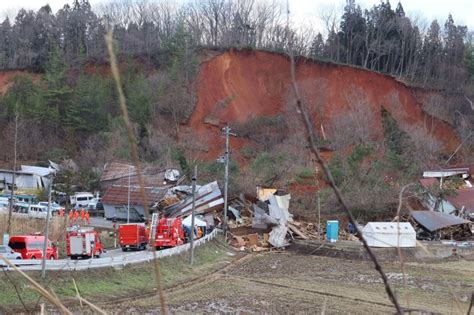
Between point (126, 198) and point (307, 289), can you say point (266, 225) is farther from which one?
point (307, 289)

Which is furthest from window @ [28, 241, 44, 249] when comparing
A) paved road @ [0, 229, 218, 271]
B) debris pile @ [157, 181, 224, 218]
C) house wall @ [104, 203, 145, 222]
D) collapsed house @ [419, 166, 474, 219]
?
collapsed house @ [419, 166, 474, 219]

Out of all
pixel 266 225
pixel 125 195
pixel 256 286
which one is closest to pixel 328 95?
pixel 266 225

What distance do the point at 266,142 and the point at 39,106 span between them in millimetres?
19373

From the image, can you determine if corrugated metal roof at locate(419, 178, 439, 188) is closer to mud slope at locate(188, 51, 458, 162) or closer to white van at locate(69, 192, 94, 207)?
mud slope at locate(188, 51, 458, 162)

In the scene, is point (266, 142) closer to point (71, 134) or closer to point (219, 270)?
point (71, 134)

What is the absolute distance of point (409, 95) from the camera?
60.6m

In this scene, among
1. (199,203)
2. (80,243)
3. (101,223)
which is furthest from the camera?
(199,203)

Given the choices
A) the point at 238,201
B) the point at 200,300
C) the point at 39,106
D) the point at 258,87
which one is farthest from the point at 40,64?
the point at 200,300

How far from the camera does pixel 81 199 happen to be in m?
44.7

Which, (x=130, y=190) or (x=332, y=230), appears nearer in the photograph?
(x=332, y=230)

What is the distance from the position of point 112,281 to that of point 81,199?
26.8 m

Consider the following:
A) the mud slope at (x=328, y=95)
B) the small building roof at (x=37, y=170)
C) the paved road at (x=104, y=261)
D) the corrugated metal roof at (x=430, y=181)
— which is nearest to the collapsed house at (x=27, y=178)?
the small building roof at (x=37, y=170)

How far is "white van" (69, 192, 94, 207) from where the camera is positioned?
143 feet

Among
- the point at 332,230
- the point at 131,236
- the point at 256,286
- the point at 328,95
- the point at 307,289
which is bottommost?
the point at 332,230
